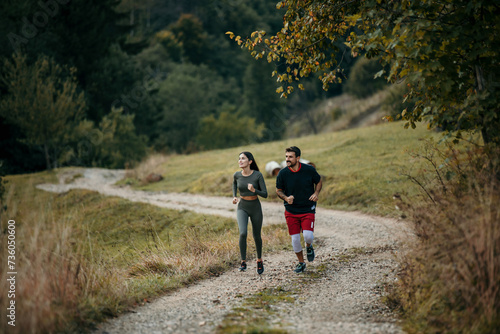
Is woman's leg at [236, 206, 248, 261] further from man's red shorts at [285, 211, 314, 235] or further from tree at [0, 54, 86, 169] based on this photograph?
tree at [0, 54, 86, 169]

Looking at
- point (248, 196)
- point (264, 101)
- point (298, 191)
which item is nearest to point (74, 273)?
point (248, 196)

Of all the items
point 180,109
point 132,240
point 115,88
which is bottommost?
point 132,240

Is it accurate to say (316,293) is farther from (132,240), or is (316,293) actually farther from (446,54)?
(132,240)

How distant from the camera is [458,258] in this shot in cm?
450

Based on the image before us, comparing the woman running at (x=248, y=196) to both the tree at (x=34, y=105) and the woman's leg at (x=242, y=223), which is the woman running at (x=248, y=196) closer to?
the woman's leg at (x=242, y=223)

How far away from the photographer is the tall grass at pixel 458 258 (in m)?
4.28

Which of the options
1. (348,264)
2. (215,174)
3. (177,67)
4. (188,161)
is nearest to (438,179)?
(348,264)

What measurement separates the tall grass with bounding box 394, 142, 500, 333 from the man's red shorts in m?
1.87

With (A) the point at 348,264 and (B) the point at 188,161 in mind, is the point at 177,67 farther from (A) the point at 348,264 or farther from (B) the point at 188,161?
(A) the point at 348,264

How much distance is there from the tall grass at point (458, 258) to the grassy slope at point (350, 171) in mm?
3689

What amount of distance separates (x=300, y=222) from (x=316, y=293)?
1296 mm

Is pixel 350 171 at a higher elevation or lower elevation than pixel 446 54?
lower

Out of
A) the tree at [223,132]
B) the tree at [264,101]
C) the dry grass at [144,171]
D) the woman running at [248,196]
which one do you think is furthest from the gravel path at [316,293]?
the tree at [264,101]

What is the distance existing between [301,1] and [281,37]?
695mm
